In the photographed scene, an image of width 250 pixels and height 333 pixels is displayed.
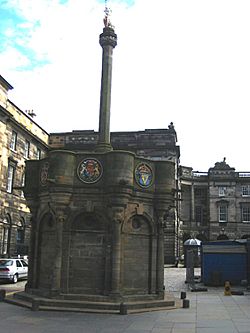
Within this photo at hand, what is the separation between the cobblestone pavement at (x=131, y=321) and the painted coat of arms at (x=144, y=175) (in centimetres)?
460

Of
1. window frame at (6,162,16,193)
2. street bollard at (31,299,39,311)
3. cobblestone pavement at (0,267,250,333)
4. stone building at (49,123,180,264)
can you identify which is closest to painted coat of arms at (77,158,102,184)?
street bollard at (31,299,39,311)

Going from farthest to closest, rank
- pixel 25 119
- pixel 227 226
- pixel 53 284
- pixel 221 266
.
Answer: pixel 227 226
pixel 25 119
pixel 221 266
pixel 53 284

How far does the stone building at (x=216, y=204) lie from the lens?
6480cm

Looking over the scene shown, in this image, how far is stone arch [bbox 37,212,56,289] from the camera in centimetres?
1535

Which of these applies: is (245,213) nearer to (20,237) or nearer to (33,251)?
(20,237)

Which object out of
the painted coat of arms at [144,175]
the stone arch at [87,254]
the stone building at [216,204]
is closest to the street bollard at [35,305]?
the stone arch at [87,254]

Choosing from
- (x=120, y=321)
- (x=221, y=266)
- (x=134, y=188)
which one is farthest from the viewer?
(x=221, y=266)

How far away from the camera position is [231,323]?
39.9 ft

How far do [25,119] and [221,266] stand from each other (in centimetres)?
2631

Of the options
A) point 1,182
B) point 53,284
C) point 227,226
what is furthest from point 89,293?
point 227,226

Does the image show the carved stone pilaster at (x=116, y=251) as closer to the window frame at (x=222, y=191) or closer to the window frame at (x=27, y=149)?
the window frame at (x=27, y=149)

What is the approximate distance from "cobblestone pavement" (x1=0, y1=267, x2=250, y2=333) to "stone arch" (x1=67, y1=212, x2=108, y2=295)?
170 centimetres

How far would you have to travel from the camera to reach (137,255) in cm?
1544

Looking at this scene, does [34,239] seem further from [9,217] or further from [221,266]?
[9,217]
